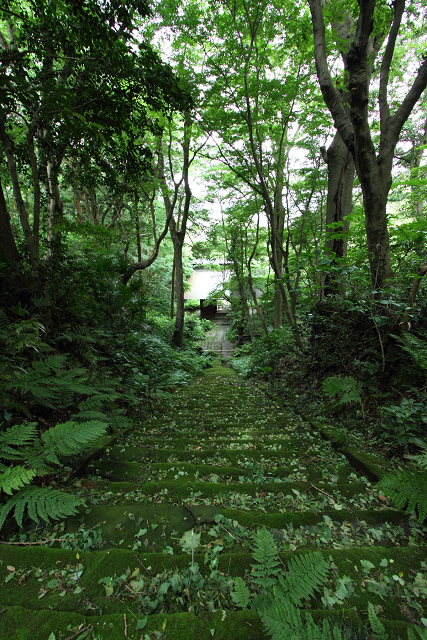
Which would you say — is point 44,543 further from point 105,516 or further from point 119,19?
point 119,19

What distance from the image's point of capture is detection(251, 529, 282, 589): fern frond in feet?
3.58

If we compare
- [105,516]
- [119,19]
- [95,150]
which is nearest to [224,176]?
[95,150]

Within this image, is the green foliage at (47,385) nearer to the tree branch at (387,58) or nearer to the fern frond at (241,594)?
the fern frond at (241,594)

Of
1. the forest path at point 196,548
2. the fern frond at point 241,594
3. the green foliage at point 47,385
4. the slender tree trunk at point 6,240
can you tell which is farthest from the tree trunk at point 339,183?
the slender tree trunk at point 6,240

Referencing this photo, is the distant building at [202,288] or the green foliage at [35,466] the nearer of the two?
the green foliage at [35,466]

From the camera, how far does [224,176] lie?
9.51 m

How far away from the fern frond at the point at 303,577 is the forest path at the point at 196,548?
101 millimetres

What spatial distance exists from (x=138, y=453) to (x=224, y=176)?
9.39 metres

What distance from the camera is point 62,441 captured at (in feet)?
5.47

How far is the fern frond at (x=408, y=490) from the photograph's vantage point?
1.40 m

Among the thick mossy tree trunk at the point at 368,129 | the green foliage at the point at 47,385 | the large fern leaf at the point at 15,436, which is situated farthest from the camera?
the thick mossy tree trunk at the point at 368,129

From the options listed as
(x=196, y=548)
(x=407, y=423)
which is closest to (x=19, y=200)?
(x=196, y=548)

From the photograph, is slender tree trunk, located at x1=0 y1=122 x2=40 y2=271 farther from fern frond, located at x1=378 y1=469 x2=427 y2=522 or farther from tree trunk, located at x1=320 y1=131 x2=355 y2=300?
tree trunk, located at x1=320 y1=131 x2=355 y2=300

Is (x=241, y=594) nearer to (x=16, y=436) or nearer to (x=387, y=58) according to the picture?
(x=16, y=436)
